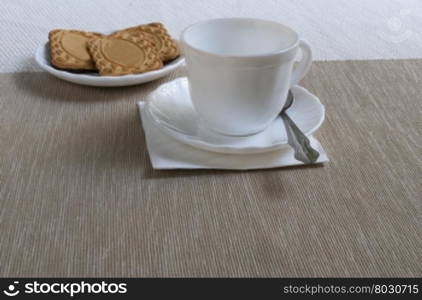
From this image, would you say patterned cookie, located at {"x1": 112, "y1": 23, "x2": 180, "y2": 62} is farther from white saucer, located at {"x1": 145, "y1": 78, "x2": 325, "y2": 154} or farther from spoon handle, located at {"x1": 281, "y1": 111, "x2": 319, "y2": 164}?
spoon handle, located at {"x1": 281, "y1": 111, "x2": 319, "y2": 164}

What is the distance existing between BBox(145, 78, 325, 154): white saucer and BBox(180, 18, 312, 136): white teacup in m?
0.01

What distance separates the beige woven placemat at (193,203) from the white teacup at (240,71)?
0.21 ft

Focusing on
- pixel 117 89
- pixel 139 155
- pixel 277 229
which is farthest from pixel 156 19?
pixel 277 229

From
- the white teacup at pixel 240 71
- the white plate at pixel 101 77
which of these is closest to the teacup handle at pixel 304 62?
the white teacup at pixel 240 71

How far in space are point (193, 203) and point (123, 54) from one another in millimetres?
300

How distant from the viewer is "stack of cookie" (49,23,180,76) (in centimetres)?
70

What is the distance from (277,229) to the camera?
0.46m

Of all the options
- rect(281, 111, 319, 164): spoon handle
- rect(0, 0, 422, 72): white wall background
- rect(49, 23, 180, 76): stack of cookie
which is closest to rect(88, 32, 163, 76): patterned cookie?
rect(49, 23, 180, 76): stack of cookie

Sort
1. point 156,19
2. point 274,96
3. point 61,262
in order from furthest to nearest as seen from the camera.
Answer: point 156,19
point 274,96
point 61,262

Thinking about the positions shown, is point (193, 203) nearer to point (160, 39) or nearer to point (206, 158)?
point (206, 158)

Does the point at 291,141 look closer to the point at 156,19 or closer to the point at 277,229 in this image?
the point at 277,229

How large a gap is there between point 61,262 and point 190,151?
7.3 inches

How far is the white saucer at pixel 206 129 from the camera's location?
555mm

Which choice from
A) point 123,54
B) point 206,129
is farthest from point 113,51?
point 206,129
